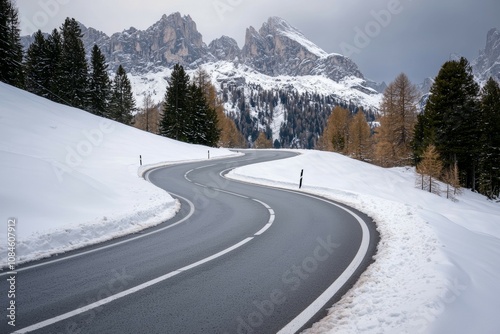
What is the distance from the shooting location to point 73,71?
4653 centimetres

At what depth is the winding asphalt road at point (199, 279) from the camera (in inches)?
135

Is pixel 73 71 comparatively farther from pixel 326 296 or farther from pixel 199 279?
pixel 326 296

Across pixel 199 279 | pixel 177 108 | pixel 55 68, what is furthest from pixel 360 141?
pixel 199 279

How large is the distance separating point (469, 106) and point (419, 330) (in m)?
37.8

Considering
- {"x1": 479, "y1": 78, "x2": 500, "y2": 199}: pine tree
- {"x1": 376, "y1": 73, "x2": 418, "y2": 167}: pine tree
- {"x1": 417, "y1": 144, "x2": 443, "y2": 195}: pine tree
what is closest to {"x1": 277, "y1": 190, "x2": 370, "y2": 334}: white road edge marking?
{"x1": 417, "y1": 144, "x2": 443, "y2": 195}: pine tree

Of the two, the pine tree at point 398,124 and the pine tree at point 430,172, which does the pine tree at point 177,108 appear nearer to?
the pine tree at point 398,124

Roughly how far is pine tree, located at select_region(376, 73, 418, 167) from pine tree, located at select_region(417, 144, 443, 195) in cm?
1171

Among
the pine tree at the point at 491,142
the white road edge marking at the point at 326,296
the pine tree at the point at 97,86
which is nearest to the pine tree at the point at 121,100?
the pine tree at the point at 97,86

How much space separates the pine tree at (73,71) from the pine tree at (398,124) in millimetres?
47730

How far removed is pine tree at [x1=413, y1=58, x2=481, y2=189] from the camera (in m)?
32.1

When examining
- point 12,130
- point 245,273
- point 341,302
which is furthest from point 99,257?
point 12,130

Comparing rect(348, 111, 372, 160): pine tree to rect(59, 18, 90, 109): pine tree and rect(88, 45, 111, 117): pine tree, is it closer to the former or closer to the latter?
rect(88, 45, 111, 117): pine tree

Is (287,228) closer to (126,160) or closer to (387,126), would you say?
(126,160)

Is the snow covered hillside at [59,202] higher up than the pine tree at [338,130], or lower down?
lower down
